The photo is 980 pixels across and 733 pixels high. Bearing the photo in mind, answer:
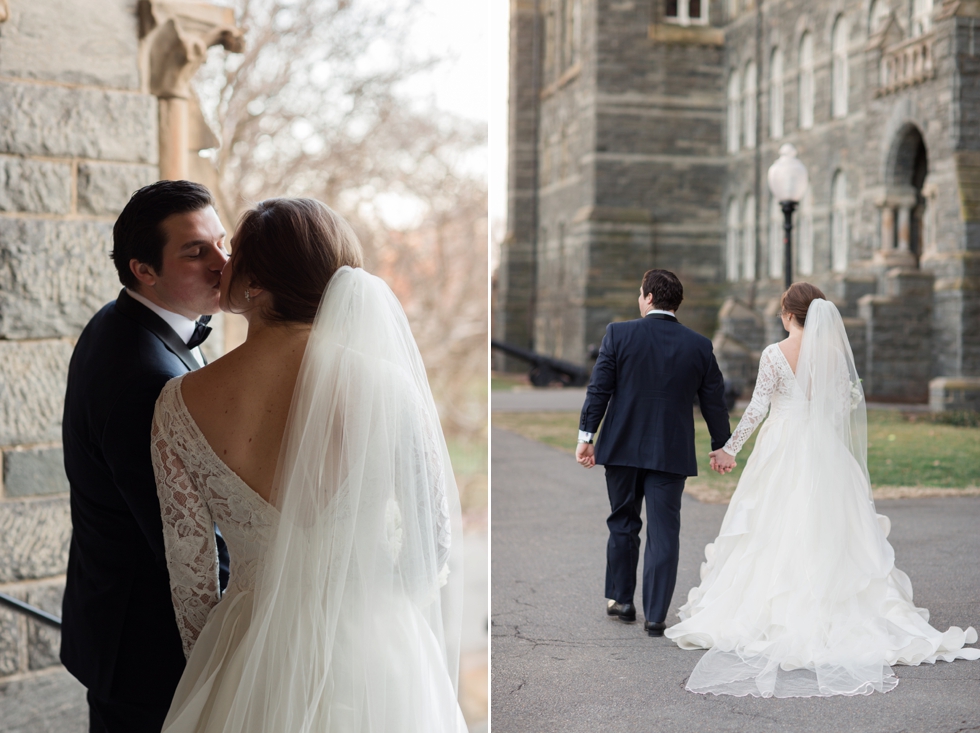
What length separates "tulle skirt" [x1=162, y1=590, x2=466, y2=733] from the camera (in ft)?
5.74

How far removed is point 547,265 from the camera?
5.82 m

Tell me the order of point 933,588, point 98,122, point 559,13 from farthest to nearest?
point 559,13 < point 98,122 < point 933,588

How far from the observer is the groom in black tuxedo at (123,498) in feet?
6.63

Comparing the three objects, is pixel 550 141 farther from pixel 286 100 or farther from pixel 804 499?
pixel 804 499

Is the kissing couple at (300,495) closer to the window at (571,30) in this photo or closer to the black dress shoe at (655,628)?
the black dress shoe at (655,628)

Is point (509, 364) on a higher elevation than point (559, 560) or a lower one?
higher

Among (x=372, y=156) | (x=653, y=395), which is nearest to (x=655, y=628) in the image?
(x=653, y=395)

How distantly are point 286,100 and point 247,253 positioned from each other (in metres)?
4.03

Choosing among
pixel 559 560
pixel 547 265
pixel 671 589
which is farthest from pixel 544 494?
pixel 547 265

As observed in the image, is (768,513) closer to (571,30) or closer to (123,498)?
(123,498)

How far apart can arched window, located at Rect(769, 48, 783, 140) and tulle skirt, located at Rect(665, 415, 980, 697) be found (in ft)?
3.21

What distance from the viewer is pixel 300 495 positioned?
5.54ft

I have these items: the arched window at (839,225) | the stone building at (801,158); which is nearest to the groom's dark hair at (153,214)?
the stone building at (801,158)

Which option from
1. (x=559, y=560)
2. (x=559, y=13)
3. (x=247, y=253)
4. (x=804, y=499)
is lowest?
(x=559, y=560)
